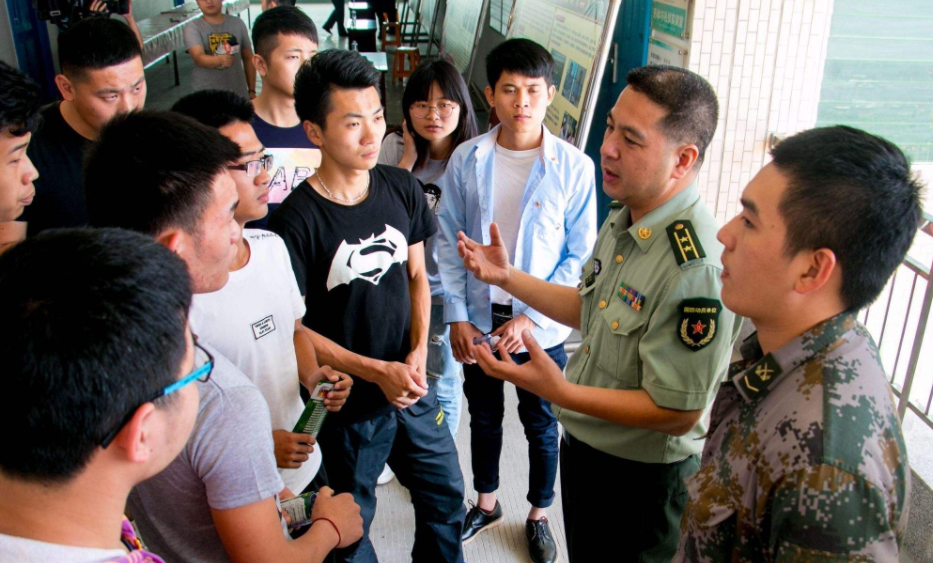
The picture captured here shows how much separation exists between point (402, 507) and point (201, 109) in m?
1.69

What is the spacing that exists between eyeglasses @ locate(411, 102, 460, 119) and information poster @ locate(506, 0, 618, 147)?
696 millimetres

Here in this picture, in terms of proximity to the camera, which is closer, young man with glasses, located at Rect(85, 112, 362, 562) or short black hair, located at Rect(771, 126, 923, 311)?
short black hair, located at Rect(771, 126, 923, 311)

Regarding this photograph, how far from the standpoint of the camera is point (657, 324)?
145cm

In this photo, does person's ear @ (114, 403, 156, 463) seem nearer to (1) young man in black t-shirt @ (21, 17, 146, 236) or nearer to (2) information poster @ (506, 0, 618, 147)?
(1) young man in black t-shirt @ (21, 17, 146, 236)

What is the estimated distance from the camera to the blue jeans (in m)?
2.67

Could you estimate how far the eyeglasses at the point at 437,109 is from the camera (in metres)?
2.60

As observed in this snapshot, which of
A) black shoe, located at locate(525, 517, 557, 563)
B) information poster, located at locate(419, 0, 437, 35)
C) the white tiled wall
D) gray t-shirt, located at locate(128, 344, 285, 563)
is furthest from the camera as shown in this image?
→ information poster, located at locate(419, 0, 437, 35)

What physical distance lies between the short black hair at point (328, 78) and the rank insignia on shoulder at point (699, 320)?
3.77 ft

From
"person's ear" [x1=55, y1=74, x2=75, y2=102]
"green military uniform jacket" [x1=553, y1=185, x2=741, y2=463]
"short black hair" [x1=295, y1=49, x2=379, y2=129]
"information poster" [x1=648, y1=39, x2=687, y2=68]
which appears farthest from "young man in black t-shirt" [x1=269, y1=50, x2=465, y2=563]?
"information poster" [x1=648, y1=39, x2=687, y2=68]

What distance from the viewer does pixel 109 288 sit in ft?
2.67

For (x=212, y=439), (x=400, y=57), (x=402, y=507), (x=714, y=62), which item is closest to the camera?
(x=212, y=439)

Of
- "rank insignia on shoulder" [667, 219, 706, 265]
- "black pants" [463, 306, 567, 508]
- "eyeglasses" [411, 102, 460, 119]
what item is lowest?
"black pants" [463, 306, 567, 508]

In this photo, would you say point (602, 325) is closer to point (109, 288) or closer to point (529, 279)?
point (529, 279)

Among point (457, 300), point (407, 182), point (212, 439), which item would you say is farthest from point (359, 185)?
point (212, 439)
